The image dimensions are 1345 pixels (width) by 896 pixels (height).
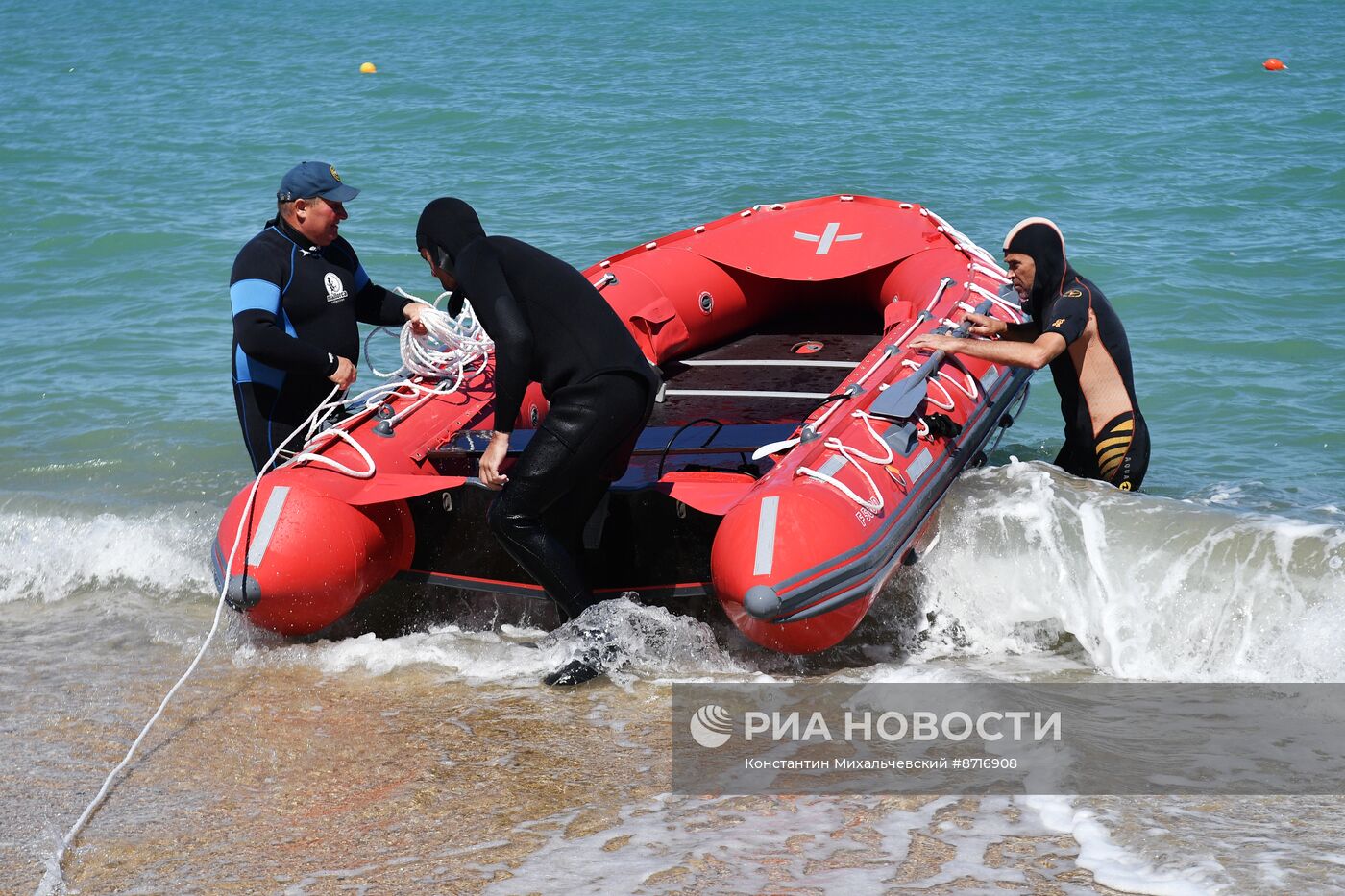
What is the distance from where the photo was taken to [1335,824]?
2932 mm

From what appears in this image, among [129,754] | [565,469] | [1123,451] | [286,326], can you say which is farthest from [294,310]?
[1123,451]

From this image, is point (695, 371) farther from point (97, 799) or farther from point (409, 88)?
point (409, 88)

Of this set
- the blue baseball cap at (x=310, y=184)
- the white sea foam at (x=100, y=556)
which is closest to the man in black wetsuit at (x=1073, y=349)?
the blue baseball cap at (x=310, y=184)

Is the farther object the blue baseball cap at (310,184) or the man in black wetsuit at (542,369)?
the blue baseball cap at (310,184)

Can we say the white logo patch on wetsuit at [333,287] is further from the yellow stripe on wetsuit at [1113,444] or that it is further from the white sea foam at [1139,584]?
the yellow stripe on wetsuit at [1113,444]

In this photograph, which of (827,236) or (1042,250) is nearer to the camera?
(1042,250)

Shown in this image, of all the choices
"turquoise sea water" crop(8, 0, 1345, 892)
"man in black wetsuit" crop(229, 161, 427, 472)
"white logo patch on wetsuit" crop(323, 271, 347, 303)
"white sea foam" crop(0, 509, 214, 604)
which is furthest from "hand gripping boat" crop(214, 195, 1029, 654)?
"white sea foam" crop(0, 509, 214, 604)

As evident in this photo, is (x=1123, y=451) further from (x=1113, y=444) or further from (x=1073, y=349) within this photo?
(x=1073, y=349)

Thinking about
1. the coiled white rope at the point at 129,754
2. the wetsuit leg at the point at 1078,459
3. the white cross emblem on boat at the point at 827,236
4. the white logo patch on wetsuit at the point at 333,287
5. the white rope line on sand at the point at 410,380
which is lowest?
the coiled white rope at the point at 129,754

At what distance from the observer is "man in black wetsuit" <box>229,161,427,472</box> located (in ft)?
13.5

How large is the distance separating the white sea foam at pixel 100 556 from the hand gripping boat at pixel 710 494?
1.18 meters

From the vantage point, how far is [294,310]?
424cm

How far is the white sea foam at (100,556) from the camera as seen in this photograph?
501 cm

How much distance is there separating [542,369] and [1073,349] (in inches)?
81.2
